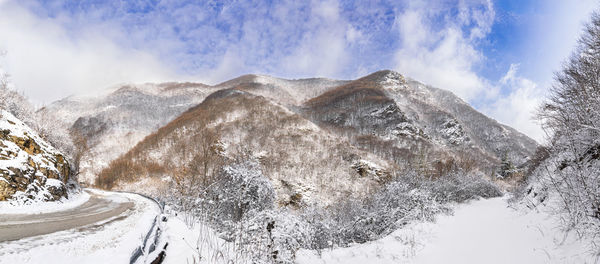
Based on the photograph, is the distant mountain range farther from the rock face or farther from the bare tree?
the bare tree

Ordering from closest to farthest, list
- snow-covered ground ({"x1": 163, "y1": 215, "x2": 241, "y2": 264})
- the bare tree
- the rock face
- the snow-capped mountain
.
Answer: snow-covered ground ({"x1": 163, "y1": 215, "x2": 241, "y2": 264}) < the bare tree < the rock face < the snow-capped mountain

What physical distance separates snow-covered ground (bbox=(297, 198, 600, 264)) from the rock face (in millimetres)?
13198

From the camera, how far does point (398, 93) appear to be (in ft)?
577

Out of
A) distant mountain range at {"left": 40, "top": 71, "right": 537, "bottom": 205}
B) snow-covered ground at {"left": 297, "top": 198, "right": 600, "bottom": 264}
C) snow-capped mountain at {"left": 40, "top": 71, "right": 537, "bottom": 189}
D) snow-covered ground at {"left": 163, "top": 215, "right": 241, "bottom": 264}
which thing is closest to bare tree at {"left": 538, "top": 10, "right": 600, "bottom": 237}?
snow-covered ground at {"left": 297, "top": 198, "right": 600, "bottom": 264}

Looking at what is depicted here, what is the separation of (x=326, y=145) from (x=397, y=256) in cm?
6480

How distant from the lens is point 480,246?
23.5ft

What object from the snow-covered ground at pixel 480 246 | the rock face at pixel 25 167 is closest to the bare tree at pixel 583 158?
the snow-covered ground at pixel 480 246

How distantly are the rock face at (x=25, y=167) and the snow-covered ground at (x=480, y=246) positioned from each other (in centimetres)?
1320

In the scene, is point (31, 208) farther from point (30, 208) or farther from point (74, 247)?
point (74, 247)

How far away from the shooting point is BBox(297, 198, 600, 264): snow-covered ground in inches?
213

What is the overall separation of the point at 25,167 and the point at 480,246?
66.7 feet

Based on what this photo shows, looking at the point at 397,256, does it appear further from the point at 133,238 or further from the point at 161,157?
the point at 161,157

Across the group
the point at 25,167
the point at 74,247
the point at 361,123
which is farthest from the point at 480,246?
the point at 361,123

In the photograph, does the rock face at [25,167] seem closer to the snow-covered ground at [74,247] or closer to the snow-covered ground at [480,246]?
the snow-covered ground at [74,247]
